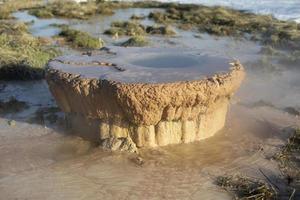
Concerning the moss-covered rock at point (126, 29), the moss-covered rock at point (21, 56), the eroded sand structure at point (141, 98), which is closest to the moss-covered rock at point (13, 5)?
the moss-covered rock at point (21, 56)

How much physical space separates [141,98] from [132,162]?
0.91 metres

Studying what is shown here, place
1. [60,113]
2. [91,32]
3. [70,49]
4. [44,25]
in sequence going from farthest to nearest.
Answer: [44,25] → [91,32] → [70,49] → [60,113]

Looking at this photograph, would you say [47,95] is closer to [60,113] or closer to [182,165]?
[60,113]

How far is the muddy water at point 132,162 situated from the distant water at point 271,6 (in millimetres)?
14947

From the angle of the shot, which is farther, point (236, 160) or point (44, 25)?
point (44, 25)

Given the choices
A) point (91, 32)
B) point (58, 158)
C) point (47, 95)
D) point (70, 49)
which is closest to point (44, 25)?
point (91, 32)

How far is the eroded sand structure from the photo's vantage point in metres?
7.03

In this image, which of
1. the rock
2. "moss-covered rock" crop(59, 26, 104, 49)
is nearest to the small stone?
the rock

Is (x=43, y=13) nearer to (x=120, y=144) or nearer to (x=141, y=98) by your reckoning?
(x=120, y=144)

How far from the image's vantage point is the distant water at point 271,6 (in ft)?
78.6

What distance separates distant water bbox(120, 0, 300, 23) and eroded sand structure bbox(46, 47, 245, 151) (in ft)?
51.0

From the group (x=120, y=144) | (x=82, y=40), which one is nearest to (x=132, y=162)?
(x=120, y=144)

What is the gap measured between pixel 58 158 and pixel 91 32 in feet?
39.5

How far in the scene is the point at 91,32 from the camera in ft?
61.6
